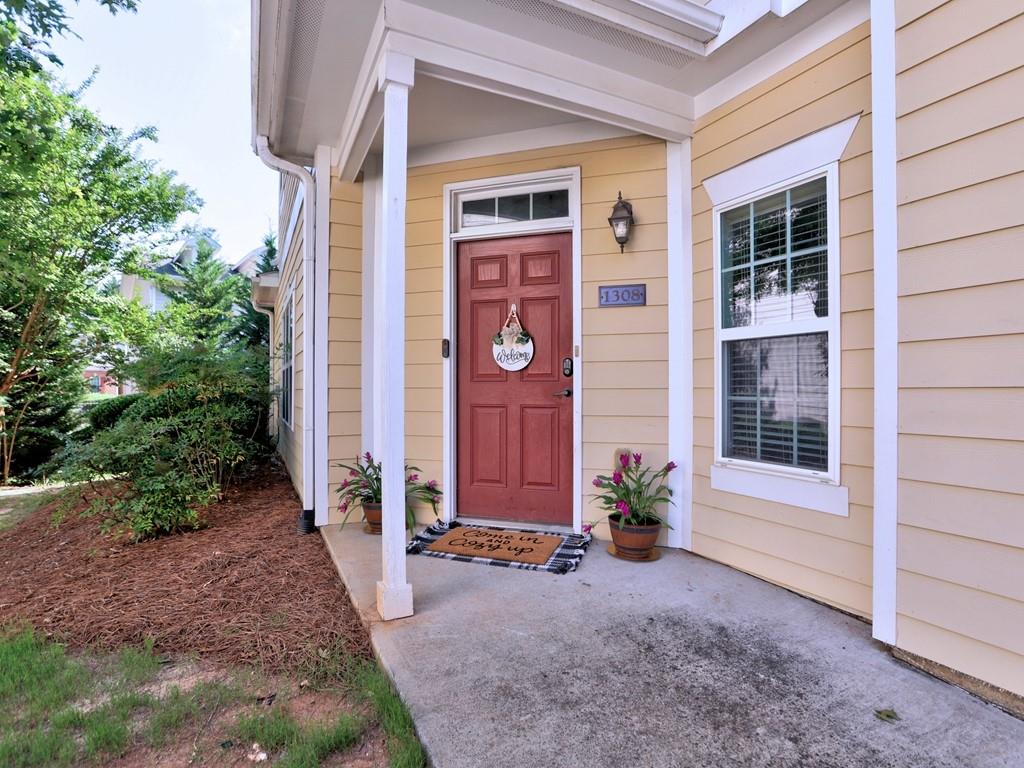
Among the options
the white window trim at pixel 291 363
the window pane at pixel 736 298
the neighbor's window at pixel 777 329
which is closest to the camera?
the neighbor's window at pixel 777 329

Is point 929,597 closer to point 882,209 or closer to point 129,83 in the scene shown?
point 882,209

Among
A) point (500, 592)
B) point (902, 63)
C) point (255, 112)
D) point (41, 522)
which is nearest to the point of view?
point (902, 63)

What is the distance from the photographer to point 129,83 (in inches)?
337

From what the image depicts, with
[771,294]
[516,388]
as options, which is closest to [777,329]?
[771,294]

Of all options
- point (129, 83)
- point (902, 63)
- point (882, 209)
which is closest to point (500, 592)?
point (882, 209)

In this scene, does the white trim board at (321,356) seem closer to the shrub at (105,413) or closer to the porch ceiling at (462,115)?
the porch ceiling at (462,115)

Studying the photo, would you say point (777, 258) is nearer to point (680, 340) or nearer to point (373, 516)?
point (680, 340)

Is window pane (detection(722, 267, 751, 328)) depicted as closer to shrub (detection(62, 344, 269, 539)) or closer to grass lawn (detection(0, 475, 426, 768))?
grass lawn (detection(0, 475, 426, 768))

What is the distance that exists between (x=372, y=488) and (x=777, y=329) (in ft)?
8.34

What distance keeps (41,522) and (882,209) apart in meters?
5.99

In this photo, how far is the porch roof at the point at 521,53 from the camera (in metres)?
2.32

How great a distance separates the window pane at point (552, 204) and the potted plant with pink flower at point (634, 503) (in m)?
1.55

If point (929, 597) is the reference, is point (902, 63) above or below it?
above

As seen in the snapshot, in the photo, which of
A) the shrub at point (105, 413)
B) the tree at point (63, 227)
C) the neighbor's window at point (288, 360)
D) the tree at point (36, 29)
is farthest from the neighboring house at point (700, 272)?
the shrub at point (105, 413)
